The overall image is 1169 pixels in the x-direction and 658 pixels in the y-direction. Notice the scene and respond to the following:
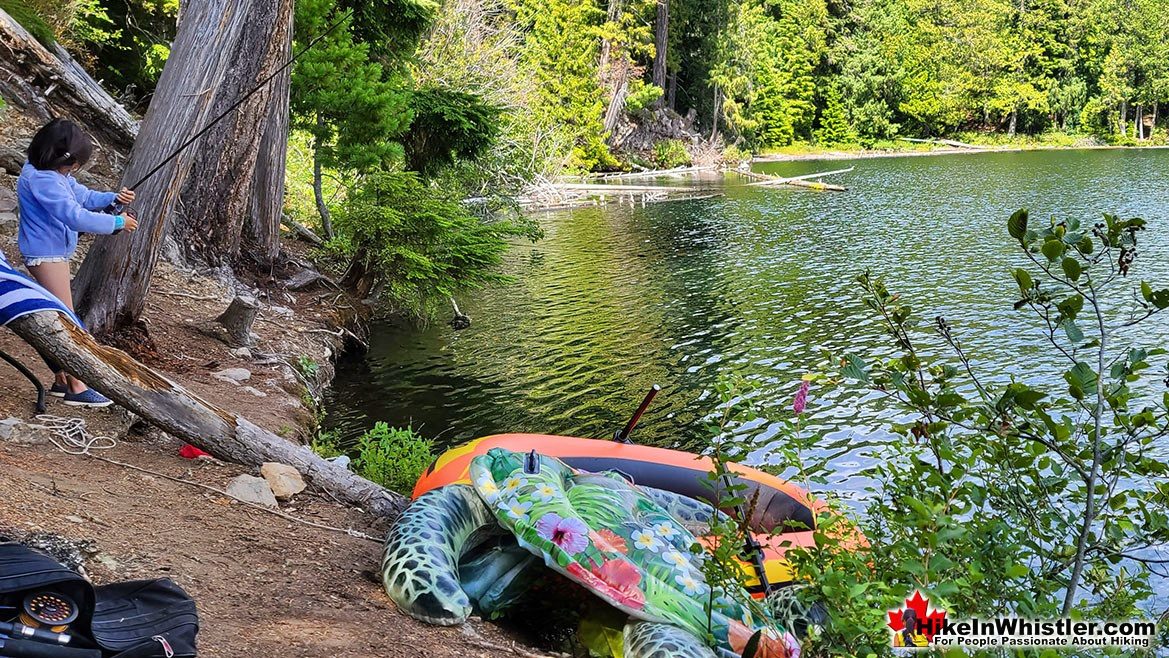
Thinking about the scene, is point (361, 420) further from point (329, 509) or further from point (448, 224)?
point (329, 509)

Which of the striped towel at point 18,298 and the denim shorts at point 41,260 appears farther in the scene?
the denim shorts at point 41,260

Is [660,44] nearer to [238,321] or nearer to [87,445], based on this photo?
Result: [238,321]

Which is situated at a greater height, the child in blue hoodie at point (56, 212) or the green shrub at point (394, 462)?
the child in blue hoodie at point (56, 212)

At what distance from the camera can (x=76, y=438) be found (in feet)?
15.9

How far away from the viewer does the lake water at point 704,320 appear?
31.9 feet

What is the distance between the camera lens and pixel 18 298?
4422 millimetres

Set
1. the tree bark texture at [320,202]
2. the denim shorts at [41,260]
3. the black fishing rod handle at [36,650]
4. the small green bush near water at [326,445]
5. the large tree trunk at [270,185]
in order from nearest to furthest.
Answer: the black fishing rod handle at [36,650] → the denim shorts at [41,260] → the small green bush near water at [326,445] → the large tree trunk at [270,185] → the tree bark texture at [320,202]

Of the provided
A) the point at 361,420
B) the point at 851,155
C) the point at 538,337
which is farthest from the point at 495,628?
the point at 851,155

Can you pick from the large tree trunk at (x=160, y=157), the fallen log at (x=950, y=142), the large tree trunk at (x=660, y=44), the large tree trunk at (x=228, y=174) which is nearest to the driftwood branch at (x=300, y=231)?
the large tree trunk at (x=228, y=174)

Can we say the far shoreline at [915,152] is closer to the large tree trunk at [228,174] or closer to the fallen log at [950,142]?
the fallen log at [950,142]

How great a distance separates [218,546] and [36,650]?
5.07 feet

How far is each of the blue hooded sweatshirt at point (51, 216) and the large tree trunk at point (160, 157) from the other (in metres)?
1.40
